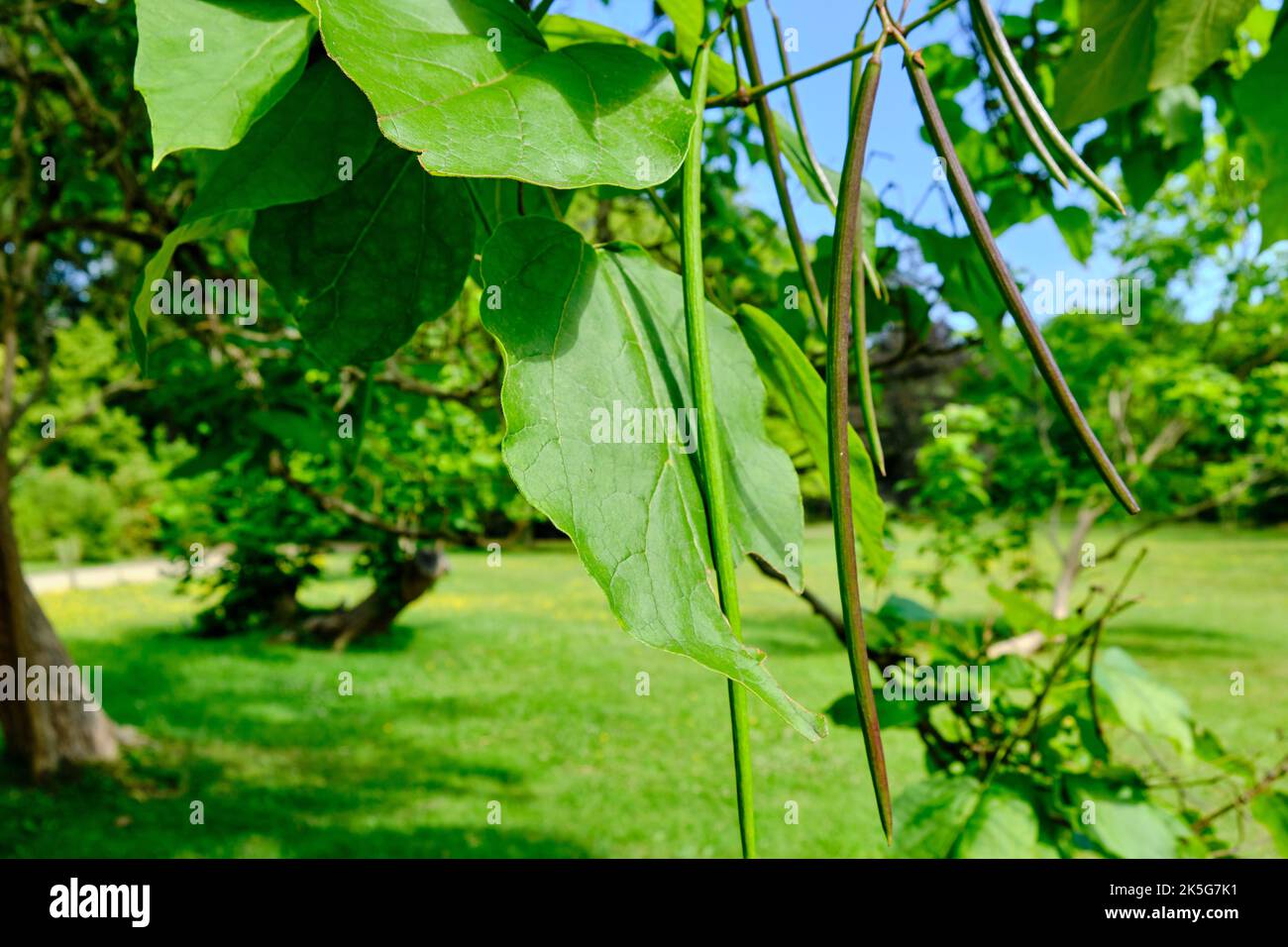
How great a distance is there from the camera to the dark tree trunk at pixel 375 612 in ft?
22.1

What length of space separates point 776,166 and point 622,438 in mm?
158

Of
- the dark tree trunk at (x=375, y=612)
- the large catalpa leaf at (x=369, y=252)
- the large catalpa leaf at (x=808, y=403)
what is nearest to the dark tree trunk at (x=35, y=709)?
the dark tree trunk at (x=375, y=612)

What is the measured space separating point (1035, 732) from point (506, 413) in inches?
46.9

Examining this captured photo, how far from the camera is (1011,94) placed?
34 centimetres

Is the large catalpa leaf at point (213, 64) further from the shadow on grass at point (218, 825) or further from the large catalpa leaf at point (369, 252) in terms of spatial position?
the shadow on grass at point (218, 825)

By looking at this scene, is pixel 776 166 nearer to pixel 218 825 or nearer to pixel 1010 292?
pixel 1010 292

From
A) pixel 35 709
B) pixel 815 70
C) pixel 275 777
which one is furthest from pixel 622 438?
pixel 275 777

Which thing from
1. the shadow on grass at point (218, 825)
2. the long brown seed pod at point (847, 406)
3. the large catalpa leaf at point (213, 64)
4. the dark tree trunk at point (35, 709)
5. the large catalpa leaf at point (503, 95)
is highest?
the large catalpa leaf at point (213, 64)

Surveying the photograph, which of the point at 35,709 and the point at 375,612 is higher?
the point at 375,612

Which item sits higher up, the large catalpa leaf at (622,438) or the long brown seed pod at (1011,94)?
the long brown seed pod at (1011,94)

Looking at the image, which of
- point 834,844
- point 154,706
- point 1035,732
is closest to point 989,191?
point 1035,732

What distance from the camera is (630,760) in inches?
191

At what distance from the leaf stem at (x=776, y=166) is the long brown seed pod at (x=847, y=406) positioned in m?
0.09

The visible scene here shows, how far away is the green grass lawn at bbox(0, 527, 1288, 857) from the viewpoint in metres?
Answer: 3.71
